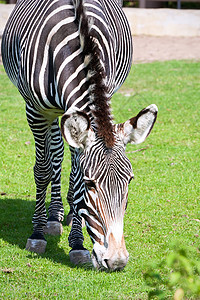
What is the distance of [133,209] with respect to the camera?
6430mm

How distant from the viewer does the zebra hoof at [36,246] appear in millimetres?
5175

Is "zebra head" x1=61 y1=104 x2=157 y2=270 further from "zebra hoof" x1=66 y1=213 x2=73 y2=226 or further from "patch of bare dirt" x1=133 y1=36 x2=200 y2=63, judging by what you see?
"patch of bare dirt" x1=133 y1=36 x2=200 y2=63

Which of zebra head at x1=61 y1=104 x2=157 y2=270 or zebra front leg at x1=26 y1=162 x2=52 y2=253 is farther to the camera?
zebra front leg at x1=26 y1=162 x2=52 y2=253

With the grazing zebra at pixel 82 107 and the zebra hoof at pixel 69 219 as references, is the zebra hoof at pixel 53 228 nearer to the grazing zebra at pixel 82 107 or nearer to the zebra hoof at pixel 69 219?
the grazing zebra at pixel 82 107

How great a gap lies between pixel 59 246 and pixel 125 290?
141 cm

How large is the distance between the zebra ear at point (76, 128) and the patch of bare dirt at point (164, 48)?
1372 centimetres

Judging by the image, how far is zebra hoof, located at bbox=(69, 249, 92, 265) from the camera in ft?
15.4

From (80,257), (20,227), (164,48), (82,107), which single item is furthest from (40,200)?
(164,48)

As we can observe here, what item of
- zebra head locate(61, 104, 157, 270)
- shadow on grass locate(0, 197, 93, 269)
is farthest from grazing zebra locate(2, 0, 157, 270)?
shadow on grass locate(0, 197, 93, 269)

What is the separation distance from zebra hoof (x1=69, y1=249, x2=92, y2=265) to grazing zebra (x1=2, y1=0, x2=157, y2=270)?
1 cm

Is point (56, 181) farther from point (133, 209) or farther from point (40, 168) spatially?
point (133, 209)

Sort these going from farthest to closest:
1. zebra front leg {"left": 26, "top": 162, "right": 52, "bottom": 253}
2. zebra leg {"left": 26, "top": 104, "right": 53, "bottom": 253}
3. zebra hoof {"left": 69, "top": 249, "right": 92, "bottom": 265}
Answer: zebra front leg {"left": 26, "top": 162, "right": 52, "bottom": 253} → zebra leg {"left": 26, "top": 104, "right": 53, "bottom": 253} → zebra hoof {"left": 69, "top": 249, "right": 92, "bottom": 265}

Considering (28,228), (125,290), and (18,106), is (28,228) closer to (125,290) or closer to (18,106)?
(125,290)

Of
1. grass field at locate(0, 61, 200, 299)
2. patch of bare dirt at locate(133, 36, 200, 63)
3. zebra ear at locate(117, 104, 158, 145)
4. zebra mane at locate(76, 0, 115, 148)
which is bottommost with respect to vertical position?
patch of bare dirt at locate(133, 36, 200, 63)
